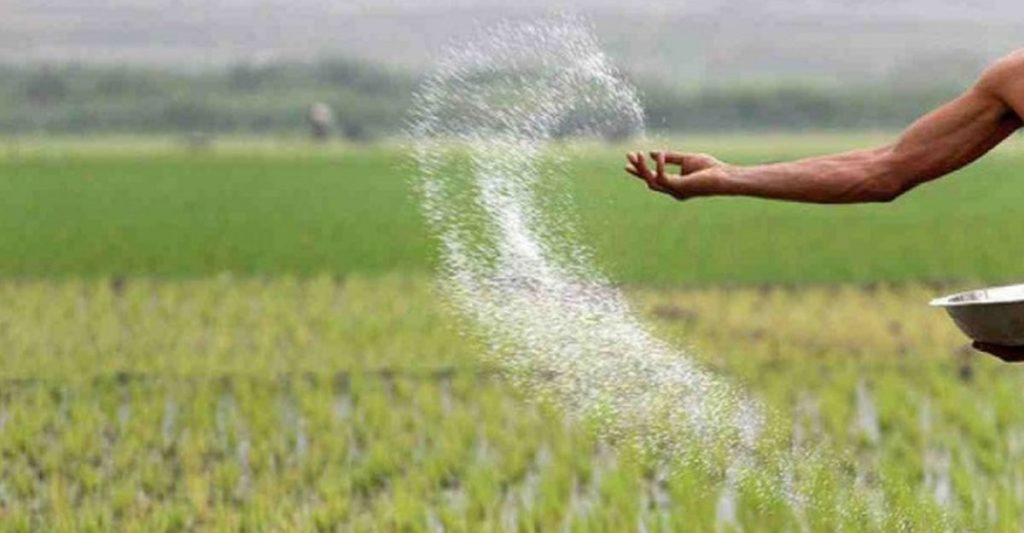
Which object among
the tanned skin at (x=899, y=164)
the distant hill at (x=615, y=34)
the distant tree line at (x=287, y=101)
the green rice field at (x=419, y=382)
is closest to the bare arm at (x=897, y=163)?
the tanned skin at (x=899, y=164)

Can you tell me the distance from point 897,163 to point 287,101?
43.2 m

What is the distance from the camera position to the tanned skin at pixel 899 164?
2.99 metres

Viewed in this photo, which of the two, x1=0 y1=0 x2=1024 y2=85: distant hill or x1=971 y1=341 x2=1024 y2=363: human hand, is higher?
x1=971 y1=341 x2=1024 y2=363: human hand

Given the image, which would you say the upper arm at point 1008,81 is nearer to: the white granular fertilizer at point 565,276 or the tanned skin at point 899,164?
the tanned skin at point 899,164

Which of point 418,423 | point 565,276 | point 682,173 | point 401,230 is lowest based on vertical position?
point 401,230

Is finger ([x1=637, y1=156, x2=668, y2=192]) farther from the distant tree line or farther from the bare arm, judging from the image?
the distant tree line

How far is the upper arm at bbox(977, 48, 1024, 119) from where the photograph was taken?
2969mm

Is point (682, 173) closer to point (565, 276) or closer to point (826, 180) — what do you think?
point (826, 180)

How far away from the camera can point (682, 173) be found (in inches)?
122

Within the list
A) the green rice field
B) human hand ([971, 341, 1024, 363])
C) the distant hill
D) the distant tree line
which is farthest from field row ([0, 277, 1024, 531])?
the distant hill

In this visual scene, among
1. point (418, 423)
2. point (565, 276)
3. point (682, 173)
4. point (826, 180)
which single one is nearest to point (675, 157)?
point (682, 173)

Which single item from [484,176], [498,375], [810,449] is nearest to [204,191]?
[498,375]

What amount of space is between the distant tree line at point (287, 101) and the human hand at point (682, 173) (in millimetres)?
37722

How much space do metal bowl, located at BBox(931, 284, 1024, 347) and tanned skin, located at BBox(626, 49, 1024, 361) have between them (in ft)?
0.17
